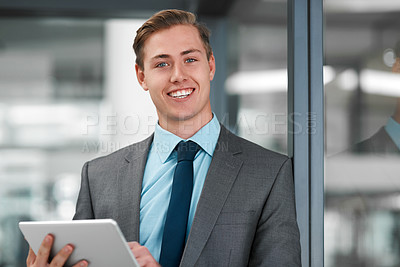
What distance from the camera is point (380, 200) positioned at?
61.6 inches

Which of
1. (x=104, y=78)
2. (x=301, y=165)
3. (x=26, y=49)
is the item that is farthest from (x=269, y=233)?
(x=26, y=49)

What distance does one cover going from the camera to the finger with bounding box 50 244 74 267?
1.22 metres

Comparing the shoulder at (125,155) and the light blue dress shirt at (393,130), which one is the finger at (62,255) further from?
the light blue dress shirt at (393,130)

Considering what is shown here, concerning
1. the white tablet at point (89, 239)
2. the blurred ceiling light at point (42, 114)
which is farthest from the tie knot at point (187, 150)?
the blurred ceiling light at point (42, 114)

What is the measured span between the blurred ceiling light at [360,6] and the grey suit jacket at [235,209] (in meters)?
0.56

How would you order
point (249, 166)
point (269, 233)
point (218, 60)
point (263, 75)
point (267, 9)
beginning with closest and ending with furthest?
point (269, 233) < point (249, 166) < point (267, 9) < point (263, 75) < point (218, 60)

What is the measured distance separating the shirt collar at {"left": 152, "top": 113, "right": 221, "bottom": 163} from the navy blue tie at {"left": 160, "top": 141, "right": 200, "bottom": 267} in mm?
43

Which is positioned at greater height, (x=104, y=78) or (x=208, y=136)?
(x=104, y=78)

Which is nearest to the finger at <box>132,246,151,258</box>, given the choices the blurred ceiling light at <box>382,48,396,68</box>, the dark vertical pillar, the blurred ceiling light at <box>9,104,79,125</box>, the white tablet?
the white tablet

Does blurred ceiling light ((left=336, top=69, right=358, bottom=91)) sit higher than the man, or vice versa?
blurred ceiling light ((left=336, top=69, right=358, bottom=91))

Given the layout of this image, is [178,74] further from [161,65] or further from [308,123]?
[308,123]

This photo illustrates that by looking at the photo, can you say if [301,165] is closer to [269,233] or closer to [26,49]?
[269,233]

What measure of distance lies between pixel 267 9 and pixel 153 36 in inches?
26.2

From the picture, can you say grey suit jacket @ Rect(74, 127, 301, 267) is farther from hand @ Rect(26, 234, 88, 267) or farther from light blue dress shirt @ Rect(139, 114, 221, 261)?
hand @ Rect(26, 234, 88, 267)
